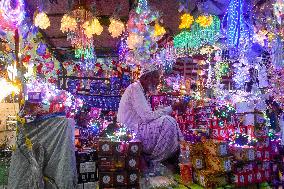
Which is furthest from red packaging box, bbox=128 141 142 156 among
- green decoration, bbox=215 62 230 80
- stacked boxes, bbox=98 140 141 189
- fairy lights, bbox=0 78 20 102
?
green decoration, bbox=215 62 230 80

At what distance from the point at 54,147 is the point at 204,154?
2.33 m

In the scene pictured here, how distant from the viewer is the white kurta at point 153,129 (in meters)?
4.52

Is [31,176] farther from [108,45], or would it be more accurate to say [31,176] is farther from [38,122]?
[108,45]

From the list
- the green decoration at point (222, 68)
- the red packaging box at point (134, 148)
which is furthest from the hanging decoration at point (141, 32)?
the green decoration at point (222, 68)

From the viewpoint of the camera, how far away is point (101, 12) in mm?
6602

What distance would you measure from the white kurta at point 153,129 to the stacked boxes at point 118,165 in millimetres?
513

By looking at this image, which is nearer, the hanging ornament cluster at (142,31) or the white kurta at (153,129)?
the white kurta at (153,129)

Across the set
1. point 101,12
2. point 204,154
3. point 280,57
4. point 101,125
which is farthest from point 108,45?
point 204,154

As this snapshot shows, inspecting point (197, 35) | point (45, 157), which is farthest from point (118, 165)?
point (197, 35)

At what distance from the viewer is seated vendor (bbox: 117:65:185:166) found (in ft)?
14.8

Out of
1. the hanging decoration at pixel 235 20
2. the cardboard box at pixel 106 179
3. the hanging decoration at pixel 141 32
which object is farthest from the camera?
the hanging decoration at pixel 141 32

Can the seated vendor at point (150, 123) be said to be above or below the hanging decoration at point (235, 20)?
below

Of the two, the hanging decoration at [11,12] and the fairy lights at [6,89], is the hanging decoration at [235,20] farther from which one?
the fairy lights at [6,89]

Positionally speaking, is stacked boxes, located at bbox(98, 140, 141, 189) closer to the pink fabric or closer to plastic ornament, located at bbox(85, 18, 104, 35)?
the pink fabric
